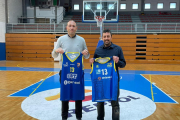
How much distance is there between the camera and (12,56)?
1667cm

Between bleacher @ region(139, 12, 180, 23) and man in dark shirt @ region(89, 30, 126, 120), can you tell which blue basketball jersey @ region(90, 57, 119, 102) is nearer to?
man in dark shirt @ region(89, 30, 126, 120)

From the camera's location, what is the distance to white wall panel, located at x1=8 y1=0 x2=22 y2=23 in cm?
1700

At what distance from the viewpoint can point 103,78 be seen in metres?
2.85

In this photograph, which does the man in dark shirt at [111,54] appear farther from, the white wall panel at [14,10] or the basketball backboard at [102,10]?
the white wall panel at [14,10]

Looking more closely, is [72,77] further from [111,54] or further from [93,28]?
[93,28]

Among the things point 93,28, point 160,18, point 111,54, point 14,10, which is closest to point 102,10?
point 93,28

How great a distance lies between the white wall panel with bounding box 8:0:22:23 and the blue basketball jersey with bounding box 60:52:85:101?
16.9 meters

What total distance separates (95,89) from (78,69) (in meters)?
0.49

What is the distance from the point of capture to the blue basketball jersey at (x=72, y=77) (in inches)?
114

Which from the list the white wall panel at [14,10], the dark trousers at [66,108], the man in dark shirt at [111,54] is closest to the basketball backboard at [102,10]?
the white wall panel at [14,10]

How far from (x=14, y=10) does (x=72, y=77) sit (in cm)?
1813

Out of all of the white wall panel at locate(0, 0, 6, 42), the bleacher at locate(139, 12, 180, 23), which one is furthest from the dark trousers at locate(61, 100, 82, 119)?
the bleacher at locate(139, 12, 180, 23)

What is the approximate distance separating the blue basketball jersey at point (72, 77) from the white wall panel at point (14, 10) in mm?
16890

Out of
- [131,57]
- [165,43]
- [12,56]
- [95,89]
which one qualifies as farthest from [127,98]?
[12,56]
